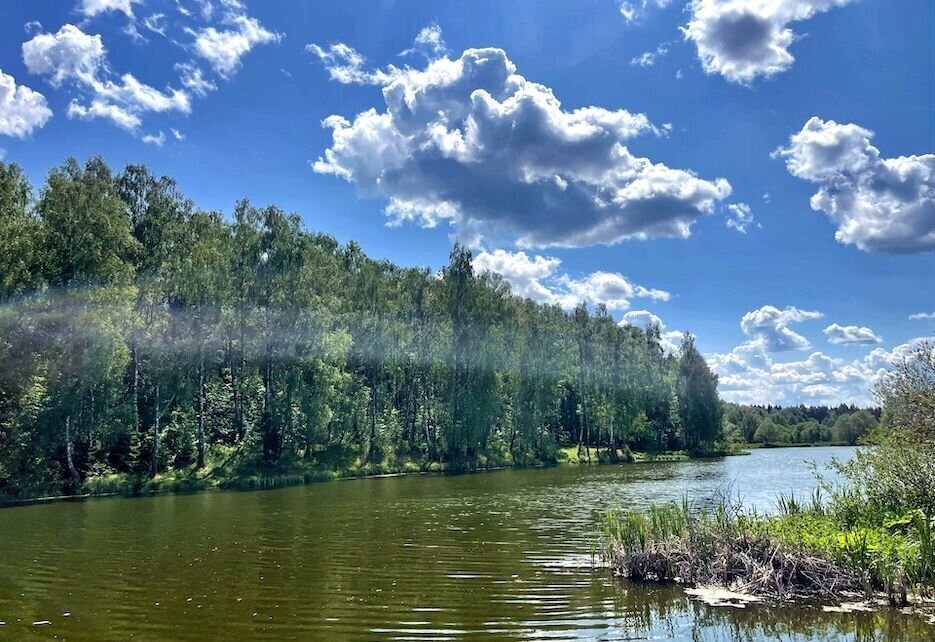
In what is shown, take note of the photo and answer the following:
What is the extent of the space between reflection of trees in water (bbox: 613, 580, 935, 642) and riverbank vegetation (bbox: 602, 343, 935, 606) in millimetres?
1078

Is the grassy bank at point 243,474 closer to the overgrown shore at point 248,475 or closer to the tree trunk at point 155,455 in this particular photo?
the overgrown shore at point 248,475

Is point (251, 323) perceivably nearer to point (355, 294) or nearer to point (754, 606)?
point (355, 294)

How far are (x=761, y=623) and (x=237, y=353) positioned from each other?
5932 cm

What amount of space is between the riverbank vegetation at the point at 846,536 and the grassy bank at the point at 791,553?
24mm

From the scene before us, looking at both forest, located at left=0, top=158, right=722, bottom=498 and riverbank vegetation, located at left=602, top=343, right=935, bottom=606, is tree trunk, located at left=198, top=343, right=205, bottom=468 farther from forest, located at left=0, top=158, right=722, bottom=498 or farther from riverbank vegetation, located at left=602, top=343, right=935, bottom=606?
riverbank vegetation, located at left=602, top=343, right=935, bottom=606

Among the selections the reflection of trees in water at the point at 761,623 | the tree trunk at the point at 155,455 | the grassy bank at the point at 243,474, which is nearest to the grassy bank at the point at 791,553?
the reflection of trees in water at the point at 761,623

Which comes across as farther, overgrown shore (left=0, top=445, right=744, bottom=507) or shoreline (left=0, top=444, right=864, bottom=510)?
overgrown shore (left=0, top=445, right=744, bottom=507)

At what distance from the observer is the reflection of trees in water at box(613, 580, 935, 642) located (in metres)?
11.8

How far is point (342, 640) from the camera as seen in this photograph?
1195cm

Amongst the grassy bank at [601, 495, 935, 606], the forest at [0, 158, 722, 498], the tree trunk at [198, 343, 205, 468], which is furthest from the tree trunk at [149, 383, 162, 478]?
the grassy bank at [601, 495, 935, 606]

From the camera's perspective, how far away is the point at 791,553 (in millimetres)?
14875

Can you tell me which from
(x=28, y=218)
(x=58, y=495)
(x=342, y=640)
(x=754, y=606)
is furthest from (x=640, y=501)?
(x=28, y=218)

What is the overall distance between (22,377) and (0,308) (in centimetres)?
450

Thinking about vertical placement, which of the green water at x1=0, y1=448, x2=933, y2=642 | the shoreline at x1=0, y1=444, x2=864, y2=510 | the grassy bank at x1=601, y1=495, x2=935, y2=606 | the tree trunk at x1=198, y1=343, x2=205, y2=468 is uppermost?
the tree trunk at x1=198, y1=343, x2=205, y2=468
